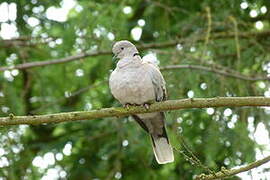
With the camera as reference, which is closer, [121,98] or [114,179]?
[121,98]

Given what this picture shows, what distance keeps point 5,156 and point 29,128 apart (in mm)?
2635

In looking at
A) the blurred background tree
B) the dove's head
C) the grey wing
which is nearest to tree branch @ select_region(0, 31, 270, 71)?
the blurred background tree

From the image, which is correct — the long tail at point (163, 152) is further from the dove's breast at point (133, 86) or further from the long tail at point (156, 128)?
the dove's breast at point (133, 86)

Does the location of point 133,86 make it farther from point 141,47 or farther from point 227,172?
point 141,47

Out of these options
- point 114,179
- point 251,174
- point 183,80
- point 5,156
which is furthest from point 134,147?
point 251,174

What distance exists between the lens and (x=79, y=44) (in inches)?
247

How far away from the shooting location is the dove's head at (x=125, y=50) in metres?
4.86

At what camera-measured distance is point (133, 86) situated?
4605mm

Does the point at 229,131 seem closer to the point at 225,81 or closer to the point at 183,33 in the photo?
the point at 225,81

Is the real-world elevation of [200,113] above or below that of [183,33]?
below

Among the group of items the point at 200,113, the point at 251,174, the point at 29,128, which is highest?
the point at 29,128

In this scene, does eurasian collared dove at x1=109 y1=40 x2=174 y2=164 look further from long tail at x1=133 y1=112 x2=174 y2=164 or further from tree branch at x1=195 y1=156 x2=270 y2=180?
tree branch at x1=195 y1=156 x2=270 y2=180

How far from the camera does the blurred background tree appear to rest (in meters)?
5.26

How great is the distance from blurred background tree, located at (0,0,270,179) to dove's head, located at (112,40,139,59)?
545 mm
